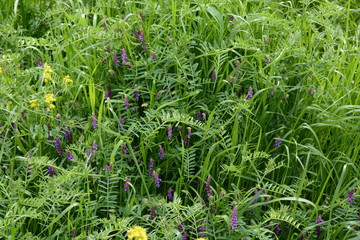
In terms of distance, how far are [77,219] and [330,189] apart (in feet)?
4.20

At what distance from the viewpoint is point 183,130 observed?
2.89 meters

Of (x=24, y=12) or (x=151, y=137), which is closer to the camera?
(x=151, y=137)

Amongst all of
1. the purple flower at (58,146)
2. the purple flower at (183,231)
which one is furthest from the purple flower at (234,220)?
the purple flower at (58,146)

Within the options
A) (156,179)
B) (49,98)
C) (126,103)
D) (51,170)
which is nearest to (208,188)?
(156,179)

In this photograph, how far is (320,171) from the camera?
289 cm

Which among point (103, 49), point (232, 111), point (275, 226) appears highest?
point (103, 49)

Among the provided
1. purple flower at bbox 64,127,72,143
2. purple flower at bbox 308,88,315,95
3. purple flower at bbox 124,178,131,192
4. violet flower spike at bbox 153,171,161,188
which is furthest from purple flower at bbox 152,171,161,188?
purple flower at bbox 308,88,315,95

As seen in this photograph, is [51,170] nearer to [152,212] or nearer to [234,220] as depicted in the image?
[152,212]

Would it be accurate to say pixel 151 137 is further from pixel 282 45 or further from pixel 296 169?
pixel 282 45

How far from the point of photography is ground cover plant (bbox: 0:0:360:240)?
2551mm

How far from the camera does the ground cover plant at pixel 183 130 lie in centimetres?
255

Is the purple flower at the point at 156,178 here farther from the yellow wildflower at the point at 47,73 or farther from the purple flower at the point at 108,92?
the yellow wildflower at the point at 47,73

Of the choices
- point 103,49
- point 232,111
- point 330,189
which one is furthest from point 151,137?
point 330,189

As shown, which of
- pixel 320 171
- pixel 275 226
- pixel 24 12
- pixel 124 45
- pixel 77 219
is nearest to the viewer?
pixel 77 219
